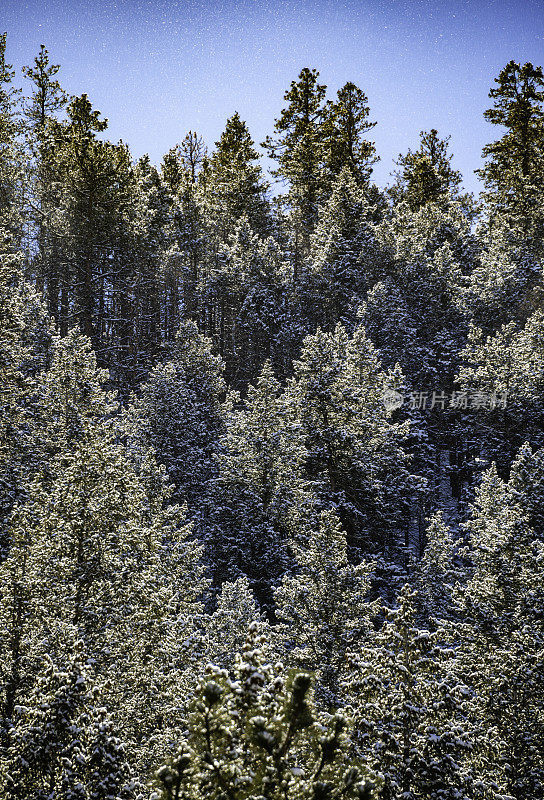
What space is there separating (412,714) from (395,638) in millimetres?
1365

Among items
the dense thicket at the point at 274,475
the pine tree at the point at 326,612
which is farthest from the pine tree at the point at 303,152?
the pine tree at the point at 326,612

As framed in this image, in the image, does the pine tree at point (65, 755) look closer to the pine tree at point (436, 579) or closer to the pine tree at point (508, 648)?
the pine tree at point (508, 648)

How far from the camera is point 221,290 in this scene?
44812 mm

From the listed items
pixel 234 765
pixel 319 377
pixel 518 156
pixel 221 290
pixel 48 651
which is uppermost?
pixel 518 156

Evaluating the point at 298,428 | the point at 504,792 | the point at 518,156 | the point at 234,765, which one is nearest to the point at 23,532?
the point at 234,765

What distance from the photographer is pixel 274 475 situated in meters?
25.0

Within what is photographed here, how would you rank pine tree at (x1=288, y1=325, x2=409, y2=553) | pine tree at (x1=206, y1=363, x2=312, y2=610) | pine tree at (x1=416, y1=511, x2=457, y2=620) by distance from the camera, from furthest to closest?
pine tree at (x1=288, y1=325, x2=409, y2=553) → pine tree at (x1=206, y1=363, x2=312, y2=610) → pine tree at (x1=416, y1=511, x2=457, y2=620)

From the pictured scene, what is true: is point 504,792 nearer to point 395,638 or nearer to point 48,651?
point 395,638

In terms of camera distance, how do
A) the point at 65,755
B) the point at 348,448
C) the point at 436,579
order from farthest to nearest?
the point at 348,448
the point at 436,579
the point at 65,755

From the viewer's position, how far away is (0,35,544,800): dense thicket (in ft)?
28.6

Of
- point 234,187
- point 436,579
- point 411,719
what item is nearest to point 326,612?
point 411,719

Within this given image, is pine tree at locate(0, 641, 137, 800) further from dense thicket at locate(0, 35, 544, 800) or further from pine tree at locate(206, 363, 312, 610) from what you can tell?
pine tree at locate(206, 363, 312, 610)

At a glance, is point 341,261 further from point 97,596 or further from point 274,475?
point 97,596

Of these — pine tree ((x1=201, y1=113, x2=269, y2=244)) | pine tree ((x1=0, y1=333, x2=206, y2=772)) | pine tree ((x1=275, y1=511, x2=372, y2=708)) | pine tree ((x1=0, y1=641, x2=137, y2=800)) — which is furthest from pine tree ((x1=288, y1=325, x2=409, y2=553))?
pine tree ((x1=201, y1=113, x2=269, y2=244))
